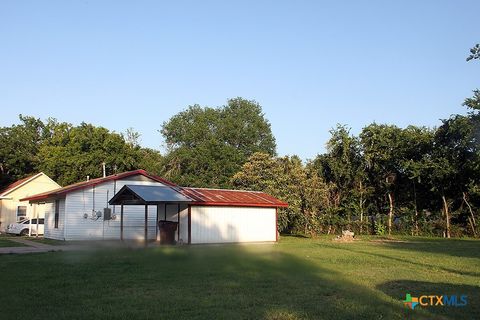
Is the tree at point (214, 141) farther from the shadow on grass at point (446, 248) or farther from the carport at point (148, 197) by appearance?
the shadow on grass at point (446, 248)

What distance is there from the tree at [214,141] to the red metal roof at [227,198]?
20843 mm

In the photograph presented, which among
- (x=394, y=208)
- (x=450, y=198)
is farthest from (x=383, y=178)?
(x=450, y=198)

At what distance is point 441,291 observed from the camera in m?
10.1

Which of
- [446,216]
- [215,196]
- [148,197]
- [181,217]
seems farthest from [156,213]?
[446,216]

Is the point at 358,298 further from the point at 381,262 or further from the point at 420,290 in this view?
the point at 381,262

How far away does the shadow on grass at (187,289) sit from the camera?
26.3 ft

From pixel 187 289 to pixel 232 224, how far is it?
56.3 ft

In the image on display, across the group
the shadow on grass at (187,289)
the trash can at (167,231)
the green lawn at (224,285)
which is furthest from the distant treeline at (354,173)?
the shadow on grass at (187,289)

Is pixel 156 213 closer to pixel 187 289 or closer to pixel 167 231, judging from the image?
pixel 167 231

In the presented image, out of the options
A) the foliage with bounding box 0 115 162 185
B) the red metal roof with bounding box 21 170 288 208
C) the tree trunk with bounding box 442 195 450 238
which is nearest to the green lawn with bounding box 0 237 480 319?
the red metal roof with bounding box 21 170 288 208

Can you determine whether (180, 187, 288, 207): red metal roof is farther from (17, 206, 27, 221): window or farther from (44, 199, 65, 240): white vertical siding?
(17, 206, 27, 221): window

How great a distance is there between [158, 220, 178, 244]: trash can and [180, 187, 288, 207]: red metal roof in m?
1.66

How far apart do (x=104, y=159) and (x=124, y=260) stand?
34.7 meters

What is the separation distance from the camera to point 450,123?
33.2 metres
